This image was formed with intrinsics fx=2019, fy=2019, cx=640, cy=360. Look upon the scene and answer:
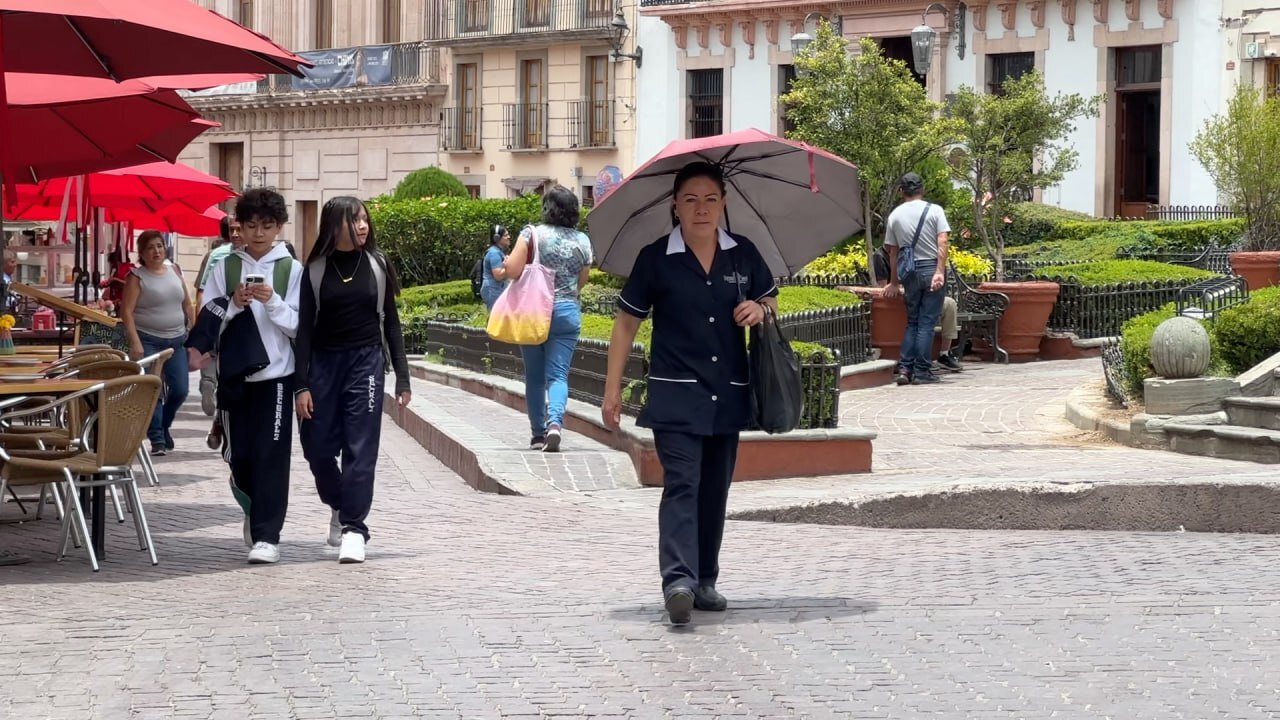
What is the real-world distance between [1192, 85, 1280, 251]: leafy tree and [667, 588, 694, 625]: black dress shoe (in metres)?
19.3

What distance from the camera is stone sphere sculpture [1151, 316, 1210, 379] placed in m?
12.3

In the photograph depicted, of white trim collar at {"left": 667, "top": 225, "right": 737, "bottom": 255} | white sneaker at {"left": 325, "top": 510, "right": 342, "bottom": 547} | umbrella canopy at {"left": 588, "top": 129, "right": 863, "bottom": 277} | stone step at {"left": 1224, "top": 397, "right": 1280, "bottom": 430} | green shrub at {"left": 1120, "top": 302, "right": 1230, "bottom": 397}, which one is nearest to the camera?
white trim collar at {"left": 667, "top": 225, "right": 737, "bottom": 255}

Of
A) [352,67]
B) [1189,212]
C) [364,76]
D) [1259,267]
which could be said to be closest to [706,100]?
[364,76]

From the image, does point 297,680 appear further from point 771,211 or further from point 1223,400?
point 1223,400

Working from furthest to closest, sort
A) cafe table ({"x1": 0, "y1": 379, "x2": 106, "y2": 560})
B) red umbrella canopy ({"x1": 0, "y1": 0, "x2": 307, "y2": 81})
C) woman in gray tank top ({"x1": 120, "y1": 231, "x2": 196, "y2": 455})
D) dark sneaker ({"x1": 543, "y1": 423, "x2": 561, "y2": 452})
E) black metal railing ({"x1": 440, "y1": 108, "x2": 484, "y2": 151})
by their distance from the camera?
black metal railing ({"x1": 440, "y1": 108, "x2": 484, "y2": 151}), woman in gray tank top ({"x1": 120, "y1": 231, "x2": 196, "y2": 455}), dark sneaker ({"x1": 543, "y1": 423, "x2": 561, "y2": 452}), cafe table ({"x1": 0, "y1": 379, "x2": 106, "y2": 560}), red umbrella canopy ({"x1": 0, "y1": 0, "x2": 307, "y2": 81})

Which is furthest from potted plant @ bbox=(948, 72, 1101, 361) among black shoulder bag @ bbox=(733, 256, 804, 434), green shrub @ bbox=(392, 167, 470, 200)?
green shrub @ bbox=(392, 167, 470, 200)

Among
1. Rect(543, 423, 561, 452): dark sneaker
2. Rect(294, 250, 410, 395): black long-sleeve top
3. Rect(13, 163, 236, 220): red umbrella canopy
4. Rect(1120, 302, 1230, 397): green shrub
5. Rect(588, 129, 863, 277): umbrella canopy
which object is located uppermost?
Rect(13, 163, 236, 220): red umbrella canopy

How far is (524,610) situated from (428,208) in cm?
2569

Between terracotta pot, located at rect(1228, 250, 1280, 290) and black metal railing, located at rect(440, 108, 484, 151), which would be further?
black metal railing, located at rect(440, 108, 484, 151)

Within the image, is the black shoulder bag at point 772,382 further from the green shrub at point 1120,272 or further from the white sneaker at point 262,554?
the green shrub at point 1120,272

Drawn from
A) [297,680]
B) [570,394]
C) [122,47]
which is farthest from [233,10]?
[297,680]

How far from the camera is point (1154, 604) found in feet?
24.1

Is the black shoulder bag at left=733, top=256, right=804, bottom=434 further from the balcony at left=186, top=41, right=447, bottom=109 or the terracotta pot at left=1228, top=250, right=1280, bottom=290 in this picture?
the balcony at left=186, top=41, right=447, bottom=109

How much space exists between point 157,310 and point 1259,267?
1198 centimetres
